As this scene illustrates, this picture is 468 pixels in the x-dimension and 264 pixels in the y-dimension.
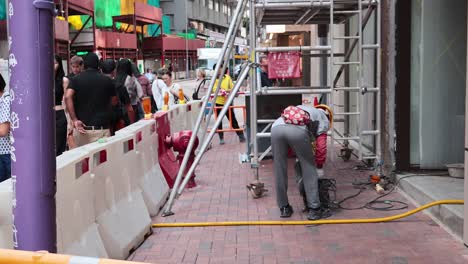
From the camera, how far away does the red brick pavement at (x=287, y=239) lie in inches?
211

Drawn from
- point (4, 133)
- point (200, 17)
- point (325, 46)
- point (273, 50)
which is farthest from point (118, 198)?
point (200, 17)

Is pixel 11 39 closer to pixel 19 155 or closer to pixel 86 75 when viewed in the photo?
pixel 19 155

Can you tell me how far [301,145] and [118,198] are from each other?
2.05m

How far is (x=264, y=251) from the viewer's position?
5566mm

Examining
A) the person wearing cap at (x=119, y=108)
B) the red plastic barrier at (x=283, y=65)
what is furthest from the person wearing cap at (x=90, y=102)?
the red plastic barrier at (x=283, y=65)

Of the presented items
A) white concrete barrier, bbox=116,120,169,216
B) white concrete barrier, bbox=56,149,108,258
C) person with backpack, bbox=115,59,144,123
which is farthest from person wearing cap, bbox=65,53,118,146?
white concrete barrier, bbox=56,149,108,258

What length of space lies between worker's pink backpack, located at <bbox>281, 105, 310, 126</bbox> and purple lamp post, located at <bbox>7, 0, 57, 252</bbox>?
4.16m

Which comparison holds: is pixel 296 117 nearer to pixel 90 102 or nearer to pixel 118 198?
pixel 118 198

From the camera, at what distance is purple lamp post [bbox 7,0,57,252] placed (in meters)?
2.48

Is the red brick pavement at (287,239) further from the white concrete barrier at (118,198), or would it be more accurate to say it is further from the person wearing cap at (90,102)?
the person wearing cap at (90,102)

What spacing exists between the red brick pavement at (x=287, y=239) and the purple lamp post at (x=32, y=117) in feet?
9.53

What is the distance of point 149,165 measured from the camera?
7.57 m

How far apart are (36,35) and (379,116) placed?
6.67m

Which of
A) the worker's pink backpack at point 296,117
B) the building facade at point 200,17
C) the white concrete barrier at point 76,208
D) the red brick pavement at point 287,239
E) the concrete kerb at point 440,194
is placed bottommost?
the red brick pavement at point 287,239
